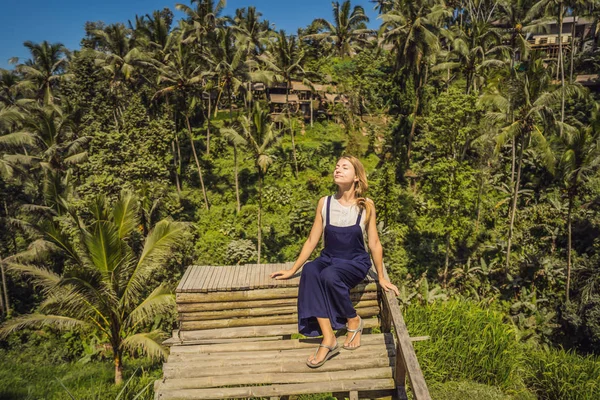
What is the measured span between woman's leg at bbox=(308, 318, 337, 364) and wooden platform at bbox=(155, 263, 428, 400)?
0.36ft

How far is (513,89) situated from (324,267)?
16891 millimetres

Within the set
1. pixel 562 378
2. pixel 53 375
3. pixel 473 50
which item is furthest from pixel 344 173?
pixel 473 50

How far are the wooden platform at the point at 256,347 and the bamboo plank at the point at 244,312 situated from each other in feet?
0.04

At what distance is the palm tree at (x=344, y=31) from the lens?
46.5 meters

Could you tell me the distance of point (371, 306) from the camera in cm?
544

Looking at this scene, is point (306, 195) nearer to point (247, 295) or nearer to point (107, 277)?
point (107, 277)

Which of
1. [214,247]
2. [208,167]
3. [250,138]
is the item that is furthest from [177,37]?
[214,247]

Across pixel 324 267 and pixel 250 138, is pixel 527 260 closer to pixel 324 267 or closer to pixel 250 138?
pixel 250 138

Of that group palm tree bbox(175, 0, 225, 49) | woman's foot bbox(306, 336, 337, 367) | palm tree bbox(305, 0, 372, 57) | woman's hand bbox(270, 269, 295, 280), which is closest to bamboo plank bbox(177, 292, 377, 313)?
woman's hand bbox(270, 269, 295, 280)

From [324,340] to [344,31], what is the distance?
1902 inches

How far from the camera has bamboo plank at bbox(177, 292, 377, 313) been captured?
5.38 m

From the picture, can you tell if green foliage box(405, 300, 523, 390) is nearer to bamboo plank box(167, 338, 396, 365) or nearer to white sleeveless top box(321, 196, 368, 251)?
bamboo plank box(167, 338, 396, 365)

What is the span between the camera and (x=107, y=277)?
28.9ft

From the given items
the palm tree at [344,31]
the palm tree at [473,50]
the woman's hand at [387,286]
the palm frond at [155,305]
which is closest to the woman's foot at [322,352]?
the woman's hand at [387,286]
